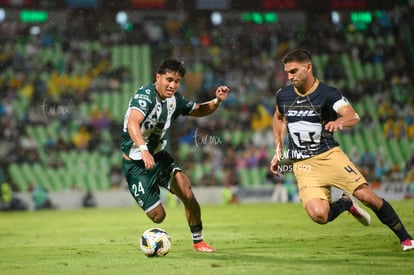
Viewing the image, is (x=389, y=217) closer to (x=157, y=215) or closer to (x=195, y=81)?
(x=157, y=215)

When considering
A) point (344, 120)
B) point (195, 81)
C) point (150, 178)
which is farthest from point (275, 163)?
point (195, 81)

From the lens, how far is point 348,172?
Answer: 9336 mm

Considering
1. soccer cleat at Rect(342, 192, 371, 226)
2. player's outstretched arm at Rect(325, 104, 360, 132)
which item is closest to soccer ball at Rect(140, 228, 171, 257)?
soccer cleat at Rect(342, 192, 371, 226)

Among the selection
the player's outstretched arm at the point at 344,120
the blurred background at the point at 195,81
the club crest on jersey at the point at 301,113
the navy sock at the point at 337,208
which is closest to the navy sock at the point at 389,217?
the navy sock at the point at 337,208

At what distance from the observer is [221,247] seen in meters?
11.0

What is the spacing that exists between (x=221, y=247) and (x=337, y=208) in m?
2.05

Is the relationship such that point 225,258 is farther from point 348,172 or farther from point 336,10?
point 336,10

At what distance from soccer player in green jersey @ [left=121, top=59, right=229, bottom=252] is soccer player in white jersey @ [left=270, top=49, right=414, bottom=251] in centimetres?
128

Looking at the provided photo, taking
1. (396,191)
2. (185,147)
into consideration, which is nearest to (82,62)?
(185,147)

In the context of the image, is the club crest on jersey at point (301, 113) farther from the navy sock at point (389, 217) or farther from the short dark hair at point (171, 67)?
the short dark hair at point (171, 67)

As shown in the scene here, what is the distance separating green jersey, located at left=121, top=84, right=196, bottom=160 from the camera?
398 inches

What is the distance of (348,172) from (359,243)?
195cm

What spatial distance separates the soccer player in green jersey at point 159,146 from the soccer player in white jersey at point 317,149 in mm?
1276

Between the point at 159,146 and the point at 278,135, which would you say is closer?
the point at 278,135
